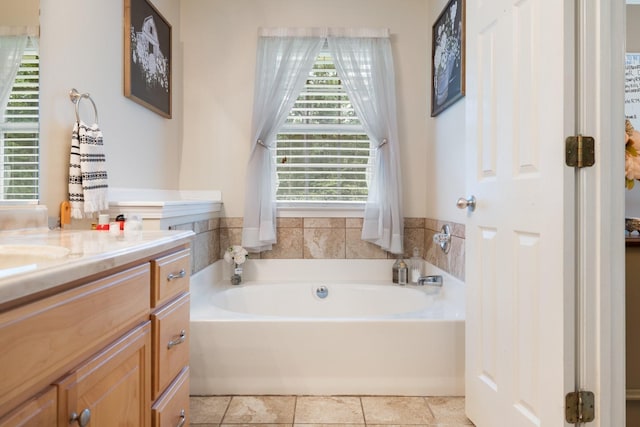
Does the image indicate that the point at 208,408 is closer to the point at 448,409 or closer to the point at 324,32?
the point at 448,409

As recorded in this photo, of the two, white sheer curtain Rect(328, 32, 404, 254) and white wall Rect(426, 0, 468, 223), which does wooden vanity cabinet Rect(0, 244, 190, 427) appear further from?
white sheer curtain Rect(328, 32, 404, 254)

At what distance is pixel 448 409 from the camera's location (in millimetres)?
1936

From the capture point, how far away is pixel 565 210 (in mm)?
1181

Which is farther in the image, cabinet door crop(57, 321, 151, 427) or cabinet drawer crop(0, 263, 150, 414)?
cabinet door crop(57, 321, 151, 427)

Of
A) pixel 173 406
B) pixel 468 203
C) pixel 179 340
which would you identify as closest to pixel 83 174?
pixel 179 340

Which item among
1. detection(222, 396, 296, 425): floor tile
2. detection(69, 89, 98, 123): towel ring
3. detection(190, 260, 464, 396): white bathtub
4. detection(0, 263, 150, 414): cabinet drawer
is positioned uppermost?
detection(69, 89, 98, 123): towel ring

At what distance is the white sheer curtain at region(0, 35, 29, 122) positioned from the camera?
1312mm

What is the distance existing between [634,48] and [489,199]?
3.63 ft

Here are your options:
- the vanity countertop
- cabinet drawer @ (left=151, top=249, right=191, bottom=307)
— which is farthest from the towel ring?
cabinet drawer @ (left=151, top=249, right=191, bottom=307)

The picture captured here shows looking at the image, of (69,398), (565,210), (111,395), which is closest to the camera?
(69,398)

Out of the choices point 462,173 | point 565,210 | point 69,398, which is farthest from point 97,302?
point 462,173

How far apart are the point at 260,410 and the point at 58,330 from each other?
4.81ft

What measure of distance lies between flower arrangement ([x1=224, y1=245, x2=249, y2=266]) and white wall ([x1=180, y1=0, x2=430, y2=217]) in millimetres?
306

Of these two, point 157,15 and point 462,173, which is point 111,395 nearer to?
point 462,173
